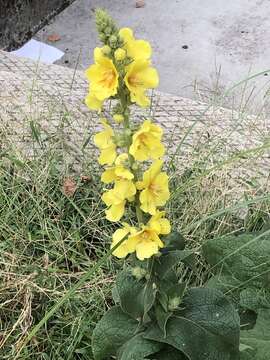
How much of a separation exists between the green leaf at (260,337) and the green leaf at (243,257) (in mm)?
127

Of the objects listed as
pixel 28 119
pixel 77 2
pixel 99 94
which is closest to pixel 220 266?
pixel 99 94

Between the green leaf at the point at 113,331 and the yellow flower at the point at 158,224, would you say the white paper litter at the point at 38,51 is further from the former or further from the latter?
the yellow flower at the point at 158,224

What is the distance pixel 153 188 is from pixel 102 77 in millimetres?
248

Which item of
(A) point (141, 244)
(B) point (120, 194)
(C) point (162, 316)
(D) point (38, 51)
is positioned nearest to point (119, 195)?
(B) point (120, 194)

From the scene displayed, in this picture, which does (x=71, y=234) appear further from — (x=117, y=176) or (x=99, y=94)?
(x=99, y=94)

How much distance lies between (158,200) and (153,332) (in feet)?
1.05

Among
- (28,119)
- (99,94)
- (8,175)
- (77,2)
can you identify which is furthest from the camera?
(77,2)

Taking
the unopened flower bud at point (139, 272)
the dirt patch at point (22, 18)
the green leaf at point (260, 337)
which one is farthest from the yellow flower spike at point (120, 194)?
the dirt patch at point (22, 18)

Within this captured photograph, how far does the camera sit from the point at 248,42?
18.2 feet

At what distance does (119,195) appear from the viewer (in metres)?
1.21

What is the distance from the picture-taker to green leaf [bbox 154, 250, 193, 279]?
132 centimetres

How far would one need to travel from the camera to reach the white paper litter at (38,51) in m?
5.09

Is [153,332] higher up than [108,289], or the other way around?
[153,332]

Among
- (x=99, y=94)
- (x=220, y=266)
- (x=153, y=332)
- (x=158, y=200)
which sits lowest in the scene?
(x=220, y=266)
